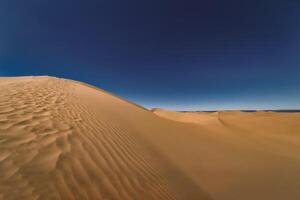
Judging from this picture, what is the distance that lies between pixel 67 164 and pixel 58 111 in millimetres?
2796

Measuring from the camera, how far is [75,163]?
9.06 feet

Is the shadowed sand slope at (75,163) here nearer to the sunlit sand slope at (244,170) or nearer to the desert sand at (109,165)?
the desert sand at (109,165)

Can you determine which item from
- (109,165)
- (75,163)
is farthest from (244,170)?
(75,163)

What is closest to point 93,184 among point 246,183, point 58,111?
point 58,111

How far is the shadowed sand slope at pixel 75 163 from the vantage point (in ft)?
7.34

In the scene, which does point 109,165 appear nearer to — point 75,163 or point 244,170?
point 75,163

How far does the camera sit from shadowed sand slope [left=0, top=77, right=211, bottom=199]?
224 cm

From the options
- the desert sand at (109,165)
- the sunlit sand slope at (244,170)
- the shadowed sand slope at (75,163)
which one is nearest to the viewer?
the shadowed sand slope at (75,163)

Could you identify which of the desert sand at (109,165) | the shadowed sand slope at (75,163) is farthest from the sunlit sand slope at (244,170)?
the shadowed sand slope at (75,163)

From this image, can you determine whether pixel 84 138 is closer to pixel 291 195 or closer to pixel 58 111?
pixel 58 111

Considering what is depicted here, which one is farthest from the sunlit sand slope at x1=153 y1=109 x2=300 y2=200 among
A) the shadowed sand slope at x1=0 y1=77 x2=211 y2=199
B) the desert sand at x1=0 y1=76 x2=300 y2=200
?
the shadowed sand slope at x1=0 y1=77 x2=211 y2=199

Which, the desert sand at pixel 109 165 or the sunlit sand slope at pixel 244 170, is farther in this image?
the sunlit sand slope at pixel 244 170

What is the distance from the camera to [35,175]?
2289 millimetres

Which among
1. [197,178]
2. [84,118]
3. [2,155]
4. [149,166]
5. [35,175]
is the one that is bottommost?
[197,178]
